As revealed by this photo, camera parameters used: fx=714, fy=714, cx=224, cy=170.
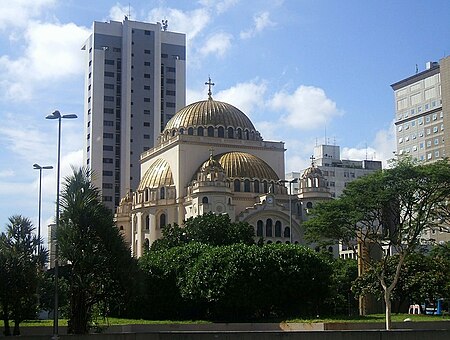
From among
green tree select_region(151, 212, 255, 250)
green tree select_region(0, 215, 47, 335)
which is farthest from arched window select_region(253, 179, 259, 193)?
green tree select_region(0, 215, 47, 335)

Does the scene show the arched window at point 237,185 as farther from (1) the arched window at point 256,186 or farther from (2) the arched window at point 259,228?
(2) the arched window at point 259,228

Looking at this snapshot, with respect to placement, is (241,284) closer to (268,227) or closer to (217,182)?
(217,182)

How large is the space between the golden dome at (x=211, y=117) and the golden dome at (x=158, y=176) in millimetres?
6019

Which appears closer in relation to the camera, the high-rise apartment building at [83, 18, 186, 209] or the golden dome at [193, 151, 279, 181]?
the golden dome at [193, 151, 279, 181]

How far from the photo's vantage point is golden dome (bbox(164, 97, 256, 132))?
10700cm

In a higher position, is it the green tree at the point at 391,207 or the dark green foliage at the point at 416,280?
the green tree at the point at 391,207

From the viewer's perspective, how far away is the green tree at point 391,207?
46219mm

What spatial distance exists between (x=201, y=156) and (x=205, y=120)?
5923mm

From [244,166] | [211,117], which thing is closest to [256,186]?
[244,166]

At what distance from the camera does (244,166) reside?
100m

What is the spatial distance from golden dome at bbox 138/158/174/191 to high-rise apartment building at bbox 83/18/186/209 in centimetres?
2808

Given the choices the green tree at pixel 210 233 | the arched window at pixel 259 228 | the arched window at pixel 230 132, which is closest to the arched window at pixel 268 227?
the arched window at pixel 259 228

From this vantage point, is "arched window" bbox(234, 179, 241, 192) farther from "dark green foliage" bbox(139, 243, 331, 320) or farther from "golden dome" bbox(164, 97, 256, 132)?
"dark green foliage" bbox(139, 243, 331, 320)

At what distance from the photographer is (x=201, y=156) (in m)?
104
